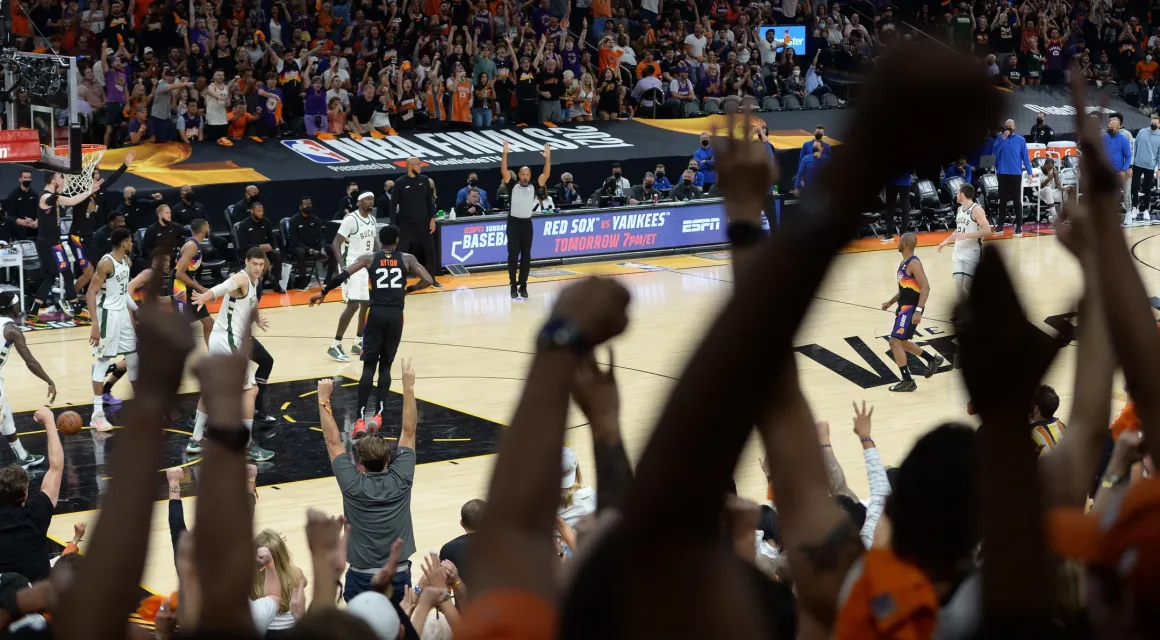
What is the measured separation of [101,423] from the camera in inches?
523

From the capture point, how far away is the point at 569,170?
2650 cm

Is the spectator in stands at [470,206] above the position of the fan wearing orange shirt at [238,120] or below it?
below

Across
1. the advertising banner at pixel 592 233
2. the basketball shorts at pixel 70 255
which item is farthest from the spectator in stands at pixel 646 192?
the basketball shorts at pixel 70 255

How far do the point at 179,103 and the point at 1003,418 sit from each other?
24034mm

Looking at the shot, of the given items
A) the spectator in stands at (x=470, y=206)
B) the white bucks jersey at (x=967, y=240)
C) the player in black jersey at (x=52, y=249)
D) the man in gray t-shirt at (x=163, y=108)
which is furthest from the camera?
the man in gray t-shirt at (x=163, y=108)

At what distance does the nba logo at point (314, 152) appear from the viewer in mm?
24375

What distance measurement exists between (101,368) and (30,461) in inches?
55.6

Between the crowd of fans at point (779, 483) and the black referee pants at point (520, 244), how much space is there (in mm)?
17204

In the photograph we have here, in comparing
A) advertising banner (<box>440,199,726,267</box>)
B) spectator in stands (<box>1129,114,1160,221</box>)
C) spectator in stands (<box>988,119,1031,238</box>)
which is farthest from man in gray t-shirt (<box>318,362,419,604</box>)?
spectator in stands (<box>1129,114,1160,221</box>)

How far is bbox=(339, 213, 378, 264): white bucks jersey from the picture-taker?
15.9 metres

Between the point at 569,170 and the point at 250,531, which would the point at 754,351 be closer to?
the point at 250,531

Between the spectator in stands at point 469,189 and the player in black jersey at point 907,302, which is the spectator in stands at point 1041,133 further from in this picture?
the player in black jersey at point 907,302

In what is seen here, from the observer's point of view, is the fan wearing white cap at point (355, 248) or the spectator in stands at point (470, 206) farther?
the spectator in stands at point (470, 206)

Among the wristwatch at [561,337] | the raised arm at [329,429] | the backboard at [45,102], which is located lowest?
the raised arm at [329,429]
